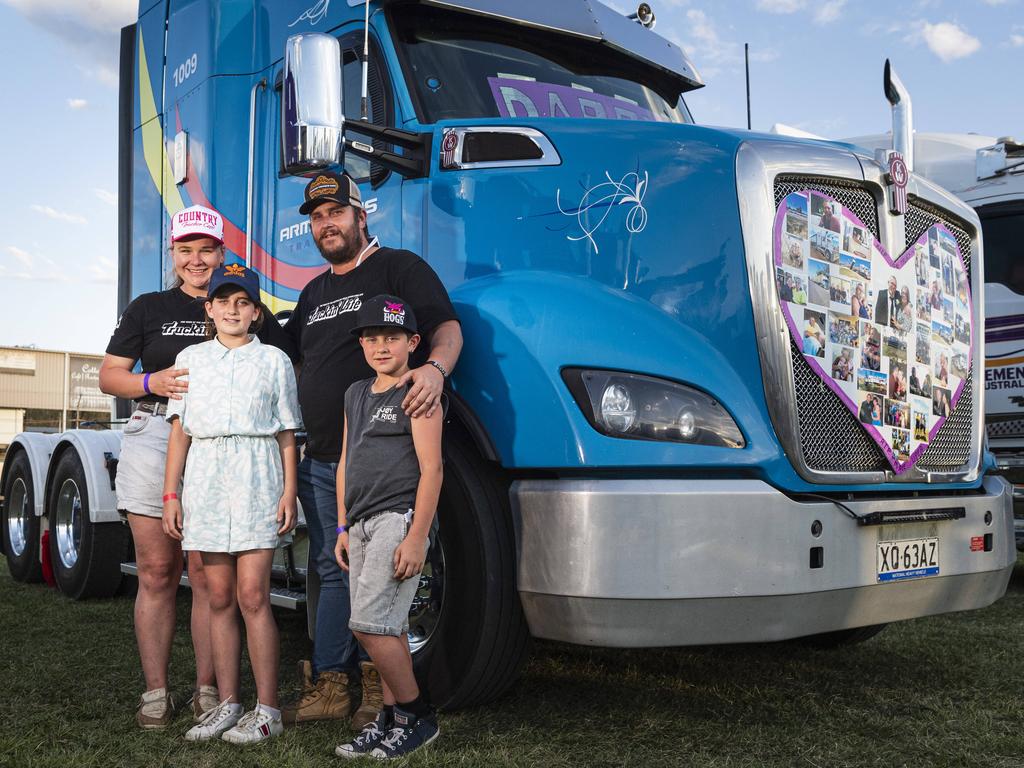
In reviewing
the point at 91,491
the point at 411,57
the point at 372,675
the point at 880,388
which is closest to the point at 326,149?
the point at 411,57

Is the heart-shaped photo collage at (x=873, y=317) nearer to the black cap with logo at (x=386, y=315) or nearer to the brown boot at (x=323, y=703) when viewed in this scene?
the black cap with logo at (x=386, y=315)

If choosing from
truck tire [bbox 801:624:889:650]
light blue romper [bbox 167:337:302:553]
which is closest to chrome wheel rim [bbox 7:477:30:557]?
light blue romper [bbox 167:337:302:553]

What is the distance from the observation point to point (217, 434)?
3.66 m

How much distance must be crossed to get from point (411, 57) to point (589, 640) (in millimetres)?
→ 2614

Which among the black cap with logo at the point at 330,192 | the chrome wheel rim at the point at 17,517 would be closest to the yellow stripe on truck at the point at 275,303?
the black cap with logo at the point at 330,192

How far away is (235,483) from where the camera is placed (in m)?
3.64

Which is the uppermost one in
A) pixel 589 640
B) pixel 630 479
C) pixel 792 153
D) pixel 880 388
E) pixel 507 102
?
pixel 507 102

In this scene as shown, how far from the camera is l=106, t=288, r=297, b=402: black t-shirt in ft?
13.4

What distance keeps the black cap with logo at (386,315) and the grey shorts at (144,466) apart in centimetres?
105

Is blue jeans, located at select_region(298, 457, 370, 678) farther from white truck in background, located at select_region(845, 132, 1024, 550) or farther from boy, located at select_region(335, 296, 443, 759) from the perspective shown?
white truck in background, located at select_region(845, 132, 1024, 550)

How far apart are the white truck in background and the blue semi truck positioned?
3.53 m

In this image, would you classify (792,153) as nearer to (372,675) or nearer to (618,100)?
(618,100)

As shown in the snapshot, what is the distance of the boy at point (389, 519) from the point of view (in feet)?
11.1

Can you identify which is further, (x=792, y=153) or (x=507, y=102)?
(x=507, y=102)
